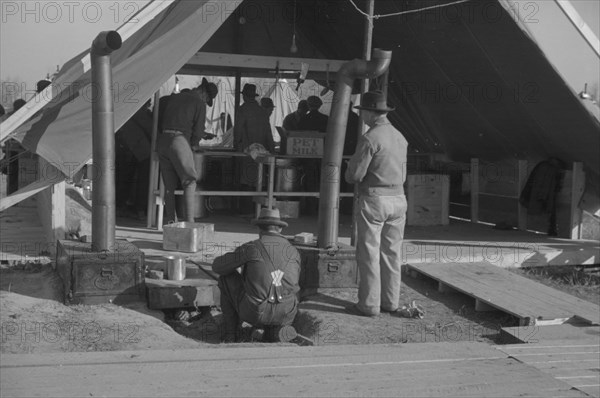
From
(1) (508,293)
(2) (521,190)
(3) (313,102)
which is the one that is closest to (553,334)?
(1) (508,293)

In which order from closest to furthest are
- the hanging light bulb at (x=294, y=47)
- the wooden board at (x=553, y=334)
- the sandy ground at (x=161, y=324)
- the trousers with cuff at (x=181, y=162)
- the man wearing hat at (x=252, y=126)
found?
the sandy ground at (x=161, y=324) < the wooden board at (x=553, y=334) < the trousers with cuff at (x=181, y=162) < the man wearing hat at (x=252, y=126) < the hanging light bulb at (x=294, y=47)

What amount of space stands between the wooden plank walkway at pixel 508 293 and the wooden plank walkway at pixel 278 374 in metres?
1.26

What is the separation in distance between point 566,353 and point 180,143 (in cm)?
506

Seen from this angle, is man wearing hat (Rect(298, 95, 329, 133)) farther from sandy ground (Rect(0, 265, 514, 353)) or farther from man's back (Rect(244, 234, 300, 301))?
man's back (Rect(244, 234, 300, 301))

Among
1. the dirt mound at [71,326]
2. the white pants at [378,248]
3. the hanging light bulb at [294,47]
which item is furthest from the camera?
the hanging light bulb at [294,47]

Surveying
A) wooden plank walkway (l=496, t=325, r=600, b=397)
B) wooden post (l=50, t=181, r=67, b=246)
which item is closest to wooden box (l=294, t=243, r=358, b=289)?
wooden plank walkway (l=496, t=325, r=600, b=397)

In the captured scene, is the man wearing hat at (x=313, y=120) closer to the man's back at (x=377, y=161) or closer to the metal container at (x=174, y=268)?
the metal container at (x=174, y=268)

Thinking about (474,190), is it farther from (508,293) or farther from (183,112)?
(183,112)

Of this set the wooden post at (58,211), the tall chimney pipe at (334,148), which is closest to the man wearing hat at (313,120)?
the wooden post at (58,211)

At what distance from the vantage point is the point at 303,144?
10.5 metres

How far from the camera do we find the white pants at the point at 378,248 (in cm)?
630

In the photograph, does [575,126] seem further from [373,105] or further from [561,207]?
[373,105]

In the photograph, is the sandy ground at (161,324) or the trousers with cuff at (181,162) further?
the trousers with cuff at (181,162)

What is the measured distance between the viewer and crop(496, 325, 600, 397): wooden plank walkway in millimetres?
5051
